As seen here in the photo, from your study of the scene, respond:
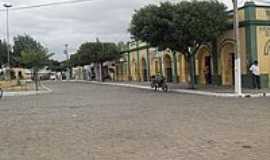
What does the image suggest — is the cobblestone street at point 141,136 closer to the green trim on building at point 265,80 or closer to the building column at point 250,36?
the building column at point 250,36

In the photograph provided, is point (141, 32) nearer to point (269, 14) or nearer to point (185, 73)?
point (269, 14)

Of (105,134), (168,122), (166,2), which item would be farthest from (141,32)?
(105,134)

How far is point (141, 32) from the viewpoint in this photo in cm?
3262

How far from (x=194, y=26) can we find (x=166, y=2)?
121 inches

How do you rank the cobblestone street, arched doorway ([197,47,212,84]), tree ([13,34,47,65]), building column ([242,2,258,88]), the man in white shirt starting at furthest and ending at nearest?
tree ([13,34,47,65]) < arched doorway ([197,47,212,84]) < building column ([242,2,258,88]) < the man in white shirt < the cobblestone street

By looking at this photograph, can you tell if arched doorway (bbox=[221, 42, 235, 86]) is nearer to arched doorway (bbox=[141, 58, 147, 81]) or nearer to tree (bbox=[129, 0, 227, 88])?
tree (bbox=[129, 0, 227, 88])

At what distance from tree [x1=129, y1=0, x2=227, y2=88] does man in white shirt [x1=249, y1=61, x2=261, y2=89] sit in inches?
132

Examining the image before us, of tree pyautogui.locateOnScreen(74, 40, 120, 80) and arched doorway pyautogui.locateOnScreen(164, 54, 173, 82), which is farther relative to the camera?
tree pyautogui.locateOnScreen(74, 40, 120, 80)

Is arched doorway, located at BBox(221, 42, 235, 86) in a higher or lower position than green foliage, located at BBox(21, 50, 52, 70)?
lower

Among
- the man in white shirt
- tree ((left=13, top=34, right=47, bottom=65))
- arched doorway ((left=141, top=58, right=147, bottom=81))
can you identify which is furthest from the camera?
tree ((left=13, top=34, right=47, bottom=65))

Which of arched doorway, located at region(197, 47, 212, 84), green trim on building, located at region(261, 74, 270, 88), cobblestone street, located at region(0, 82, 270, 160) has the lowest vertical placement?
cobblestone street, located at region(0, 82, 270, 160)

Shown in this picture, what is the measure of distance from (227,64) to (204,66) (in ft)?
13.1

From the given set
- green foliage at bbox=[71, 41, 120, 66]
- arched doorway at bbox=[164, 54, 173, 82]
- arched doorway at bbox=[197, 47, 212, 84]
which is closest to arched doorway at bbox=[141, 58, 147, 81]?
arched doorway at bbox=[164, 54, 173, 82]

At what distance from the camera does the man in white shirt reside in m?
29.8
